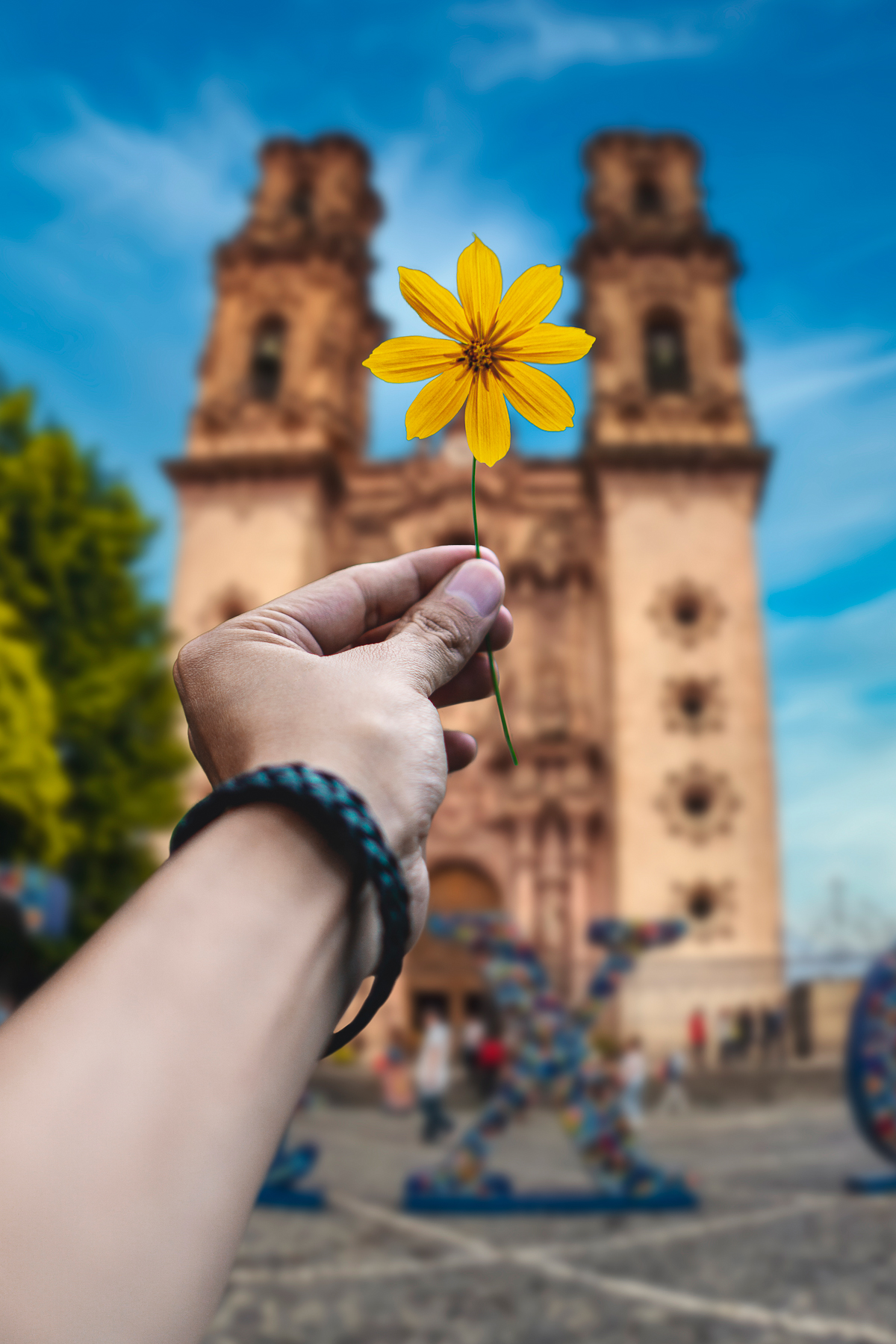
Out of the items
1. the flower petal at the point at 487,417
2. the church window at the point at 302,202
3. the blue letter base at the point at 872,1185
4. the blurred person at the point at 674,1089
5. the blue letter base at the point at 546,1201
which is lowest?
the blurred person at the point at 674,1089

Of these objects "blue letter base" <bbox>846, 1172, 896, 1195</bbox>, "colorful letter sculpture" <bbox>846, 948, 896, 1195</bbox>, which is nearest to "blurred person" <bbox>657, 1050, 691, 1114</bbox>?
"blue letter base" <bbox>846, 1172, 896, 1195</bbox>

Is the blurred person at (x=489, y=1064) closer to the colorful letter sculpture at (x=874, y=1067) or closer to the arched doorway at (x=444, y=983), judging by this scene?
the arched doorway at (x=444, y=983)

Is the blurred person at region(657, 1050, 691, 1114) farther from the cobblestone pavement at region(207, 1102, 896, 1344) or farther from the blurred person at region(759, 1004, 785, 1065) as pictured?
the cobblestone pavement at region(207, 1102, 896, 1344)

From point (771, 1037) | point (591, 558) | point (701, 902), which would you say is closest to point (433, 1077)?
point (771, 1037)

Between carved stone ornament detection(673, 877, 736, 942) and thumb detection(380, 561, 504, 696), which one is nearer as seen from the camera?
thumb detection(380, 561, 504, 696)

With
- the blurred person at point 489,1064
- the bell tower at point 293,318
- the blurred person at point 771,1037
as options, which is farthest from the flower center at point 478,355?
the bell tower at point 293,318

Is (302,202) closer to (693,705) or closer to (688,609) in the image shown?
(688,609)

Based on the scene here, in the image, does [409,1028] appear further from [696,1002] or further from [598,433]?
[598,433]
